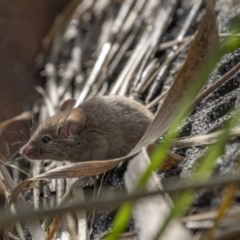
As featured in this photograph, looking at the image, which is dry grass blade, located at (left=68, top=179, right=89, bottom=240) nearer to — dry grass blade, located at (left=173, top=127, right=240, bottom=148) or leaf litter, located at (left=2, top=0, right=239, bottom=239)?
leaf litter, located at (left=2, top=0, right=239, bottom=239)

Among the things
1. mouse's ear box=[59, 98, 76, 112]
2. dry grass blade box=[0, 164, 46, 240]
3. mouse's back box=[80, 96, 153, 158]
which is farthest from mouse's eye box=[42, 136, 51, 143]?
dry grass blade box=[0, 164, 46, 240]

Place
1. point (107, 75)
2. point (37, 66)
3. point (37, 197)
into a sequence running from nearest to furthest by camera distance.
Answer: point (37, 197) → point (107, 75) → point (37, 66)

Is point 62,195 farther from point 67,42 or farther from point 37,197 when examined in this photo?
point 67,42

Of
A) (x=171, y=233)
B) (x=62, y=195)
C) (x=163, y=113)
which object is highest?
(x=163, y=113)

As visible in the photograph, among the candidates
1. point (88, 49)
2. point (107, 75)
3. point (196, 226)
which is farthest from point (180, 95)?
point (88, 49)

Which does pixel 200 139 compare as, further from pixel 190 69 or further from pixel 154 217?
pixel 154 217

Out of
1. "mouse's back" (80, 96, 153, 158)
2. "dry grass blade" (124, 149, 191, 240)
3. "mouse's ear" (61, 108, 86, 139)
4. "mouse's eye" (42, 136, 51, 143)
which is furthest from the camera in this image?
"mouse's eye" (42, 136, 51, 143)

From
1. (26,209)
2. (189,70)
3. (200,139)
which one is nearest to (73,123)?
(26,209)
